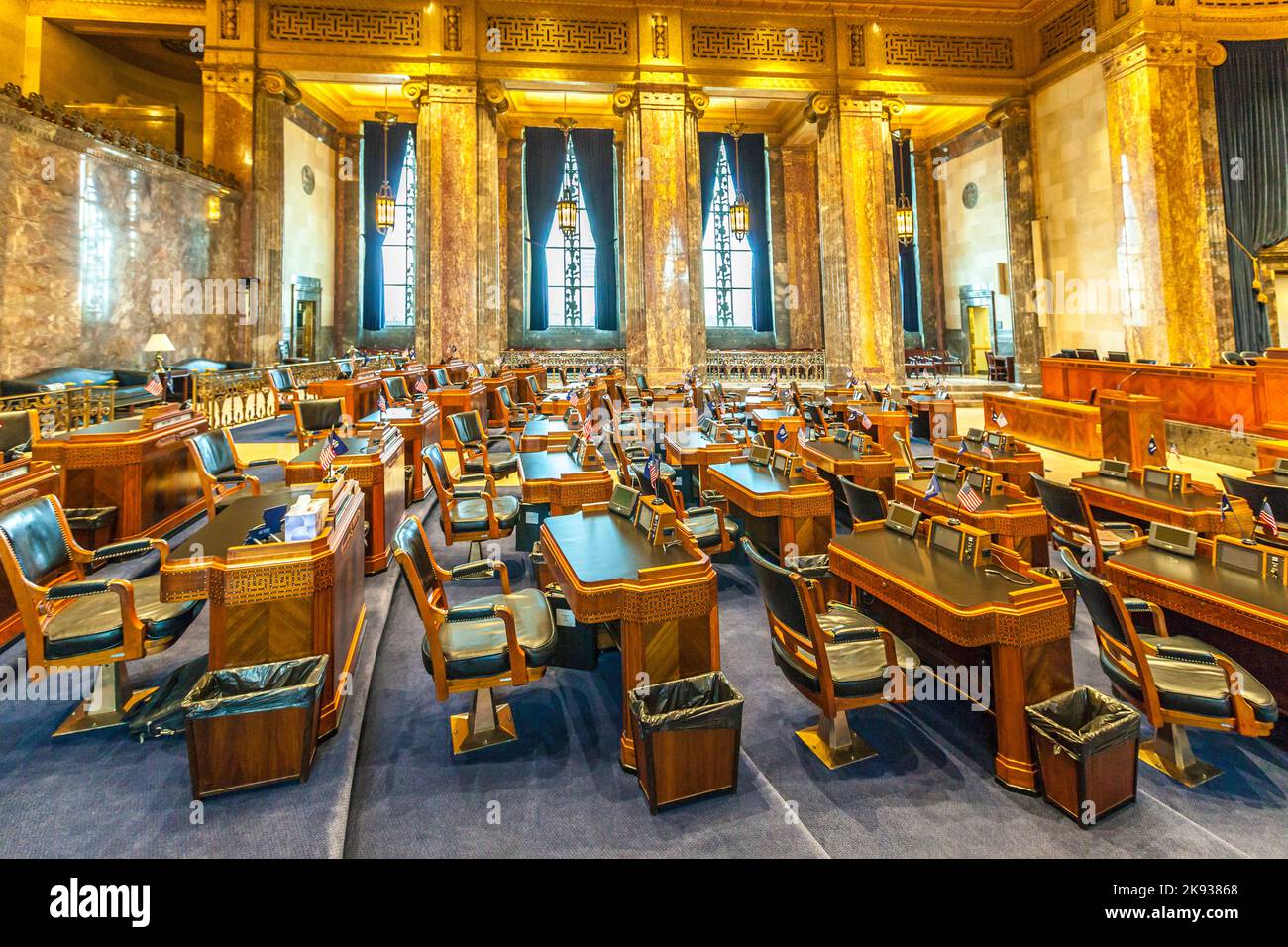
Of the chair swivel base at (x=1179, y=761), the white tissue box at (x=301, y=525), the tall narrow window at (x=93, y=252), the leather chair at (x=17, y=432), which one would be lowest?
the chair swivel base at (x=1179, y=761)

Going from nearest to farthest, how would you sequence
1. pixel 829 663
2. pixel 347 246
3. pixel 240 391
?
pixel 829 663 < pixel 240 391 < pixel 347 246

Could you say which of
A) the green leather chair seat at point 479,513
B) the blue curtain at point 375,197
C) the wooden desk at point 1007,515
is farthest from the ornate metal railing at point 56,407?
the blue curtain at point 375,197

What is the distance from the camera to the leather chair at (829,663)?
2.39m

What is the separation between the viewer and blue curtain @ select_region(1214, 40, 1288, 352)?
38.4 feet

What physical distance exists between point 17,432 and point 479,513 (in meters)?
3.48

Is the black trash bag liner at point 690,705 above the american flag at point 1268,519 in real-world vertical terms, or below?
below

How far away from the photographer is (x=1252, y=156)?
11.8 m

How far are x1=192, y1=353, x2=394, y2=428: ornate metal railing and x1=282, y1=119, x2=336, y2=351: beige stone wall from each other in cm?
289

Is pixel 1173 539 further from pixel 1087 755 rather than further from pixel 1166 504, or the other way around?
pixel 1087 755

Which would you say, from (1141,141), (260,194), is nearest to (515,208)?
(260,194)

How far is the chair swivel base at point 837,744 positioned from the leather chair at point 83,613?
268 centimetres

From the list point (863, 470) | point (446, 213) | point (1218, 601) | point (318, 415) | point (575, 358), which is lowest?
point (1218, 601)

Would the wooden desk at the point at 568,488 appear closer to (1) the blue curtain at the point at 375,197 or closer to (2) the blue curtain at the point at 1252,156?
(2) the blue curtain at the point at 1252,156

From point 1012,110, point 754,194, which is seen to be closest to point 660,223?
point 754,194
